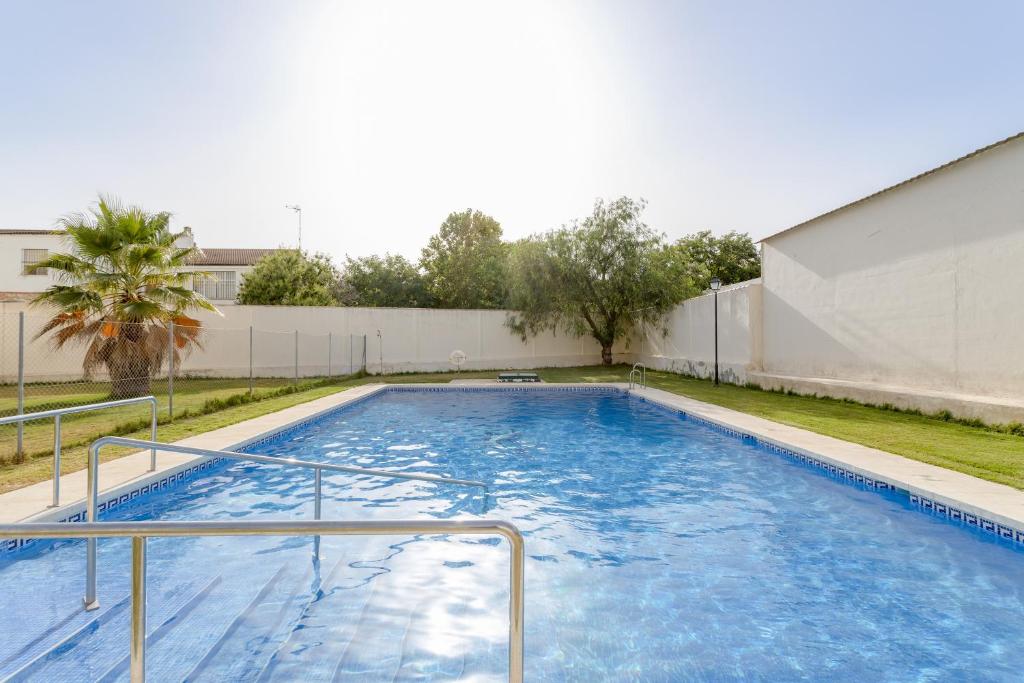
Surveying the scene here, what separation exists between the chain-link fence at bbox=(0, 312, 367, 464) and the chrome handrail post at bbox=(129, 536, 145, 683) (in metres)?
6.34

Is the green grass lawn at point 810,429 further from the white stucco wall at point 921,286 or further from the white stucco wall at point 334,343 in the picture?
the white stucco wall at point 334,343

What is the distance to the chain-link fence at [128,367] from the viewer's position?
29.7ft

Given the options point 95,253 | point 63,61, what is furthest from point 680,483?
Result: point 63,61

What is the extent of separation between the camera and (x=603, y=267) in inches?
840

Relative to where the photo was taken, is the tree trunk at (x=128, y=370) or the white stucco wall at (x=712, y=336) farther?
the white stucco wall at (x=712, y=336)

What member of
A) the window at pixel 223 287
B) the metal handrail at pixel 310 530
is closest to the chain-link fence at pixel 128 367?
the metal handrail at pixel 310 530

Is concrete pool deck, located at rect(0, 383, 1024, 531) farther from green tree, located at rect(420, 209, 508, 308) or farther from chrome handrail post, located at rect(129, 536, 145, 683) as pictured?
green tree, located at rect(420, 209, 508, 308)

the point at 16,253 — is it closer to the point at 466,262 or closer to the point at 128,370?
the point at 128,370

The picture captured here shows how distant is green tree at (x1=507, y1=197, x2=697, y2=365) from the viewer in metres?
21.0

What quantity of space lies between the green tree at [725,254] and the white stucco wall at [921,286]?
26.0 meters

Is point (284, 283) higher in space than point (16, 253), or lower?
lower

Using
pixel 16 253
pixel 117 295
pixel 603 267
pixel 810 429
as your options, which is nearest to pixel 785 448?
pixel 810 429

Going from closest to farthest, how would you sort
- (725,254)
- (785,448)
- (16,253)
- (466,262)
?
(785,448) < (16,253) < (466,262) < (725,254)

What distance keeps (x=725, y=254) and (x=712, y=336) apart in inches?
971
